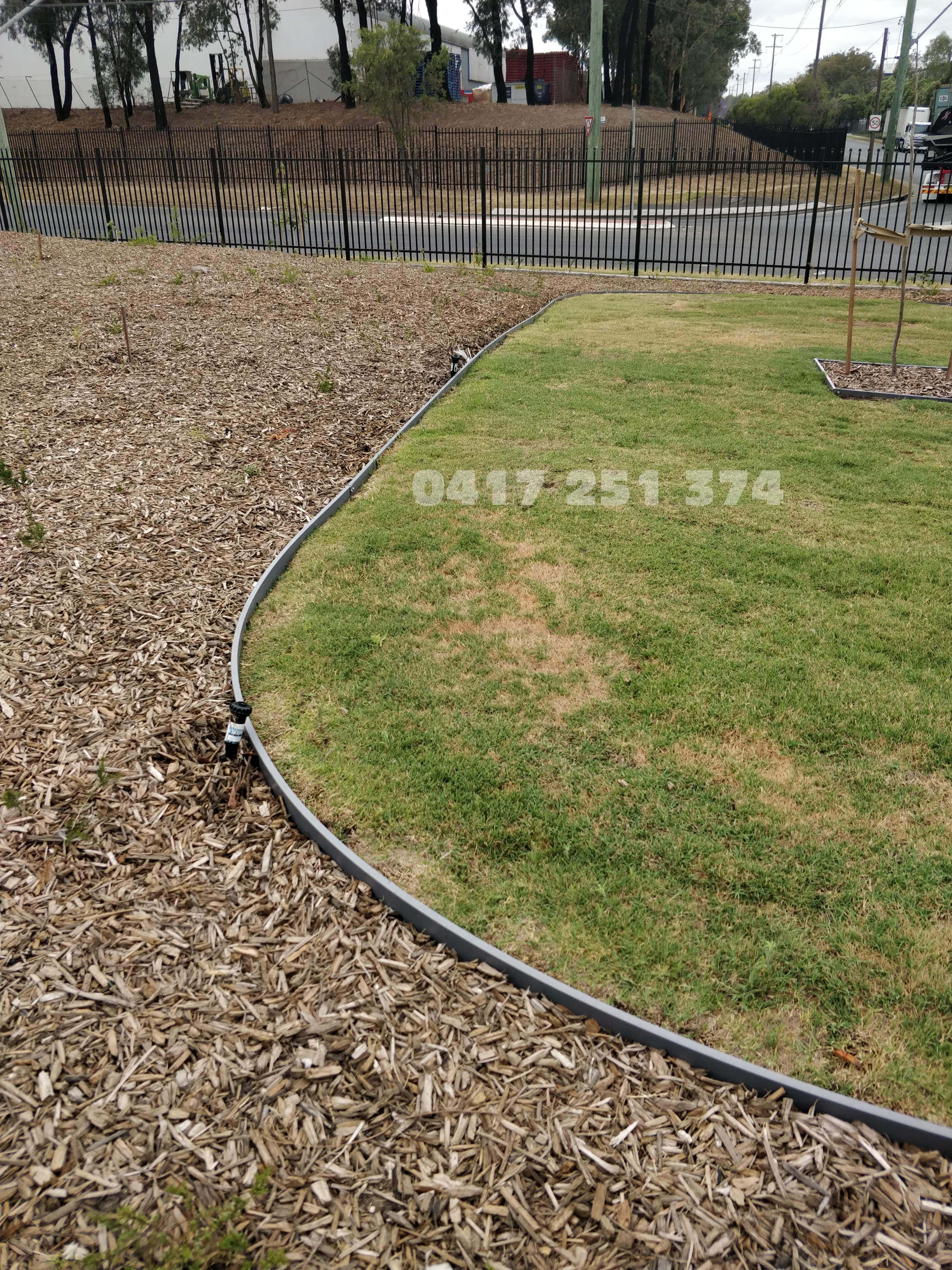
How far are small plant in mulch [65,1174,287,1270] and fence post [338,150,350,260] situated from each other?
1537cm

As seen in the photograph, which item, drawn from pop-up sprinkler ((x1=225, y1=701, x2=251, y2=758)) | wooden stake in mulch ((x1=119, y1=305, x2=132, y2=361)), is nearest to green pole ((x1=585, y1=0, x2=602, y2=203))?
wooden stake in mulch ((x1=119, y1=305, x2=132, y2=361))

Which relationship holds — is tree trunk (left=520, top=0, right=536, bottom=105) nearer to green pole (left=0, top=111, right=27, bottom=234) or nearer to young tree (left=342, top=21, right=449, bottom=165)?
young tree (left=342, top=21, right=449, bottom=165)

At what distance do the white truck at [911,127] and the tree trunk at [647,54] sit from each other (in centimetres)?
1218

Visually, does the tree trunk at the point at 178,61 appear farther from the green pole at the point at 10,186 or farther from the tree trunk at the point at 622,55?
the green pole at the point at 10,186

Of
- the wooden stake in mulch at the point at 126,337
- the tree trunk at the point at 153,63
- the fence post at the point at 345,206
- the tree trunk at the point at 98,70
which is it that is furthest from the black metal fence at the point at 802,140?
the tree trunk at the point at 98,70

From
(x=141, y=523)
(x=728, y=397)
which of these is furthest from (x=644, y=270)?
(x=141, y=523)

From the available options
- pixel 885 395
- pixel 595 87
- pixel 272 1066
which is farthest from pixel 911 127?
pixel 272 1066

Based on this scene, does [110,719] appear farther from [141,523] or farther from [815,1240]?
[815,1240]

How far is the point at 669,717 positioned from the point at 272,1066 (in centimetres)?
217

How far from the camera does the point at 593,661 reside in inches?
174

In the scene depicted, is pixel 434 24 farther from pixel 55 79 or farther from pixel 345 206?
pixel 345 206

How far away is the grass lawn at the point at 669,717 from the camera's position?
2.80 metres

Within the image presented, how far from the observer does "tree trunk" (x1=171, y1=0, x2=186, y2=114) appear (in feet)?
155

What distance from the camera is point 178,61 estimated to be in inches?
1895
